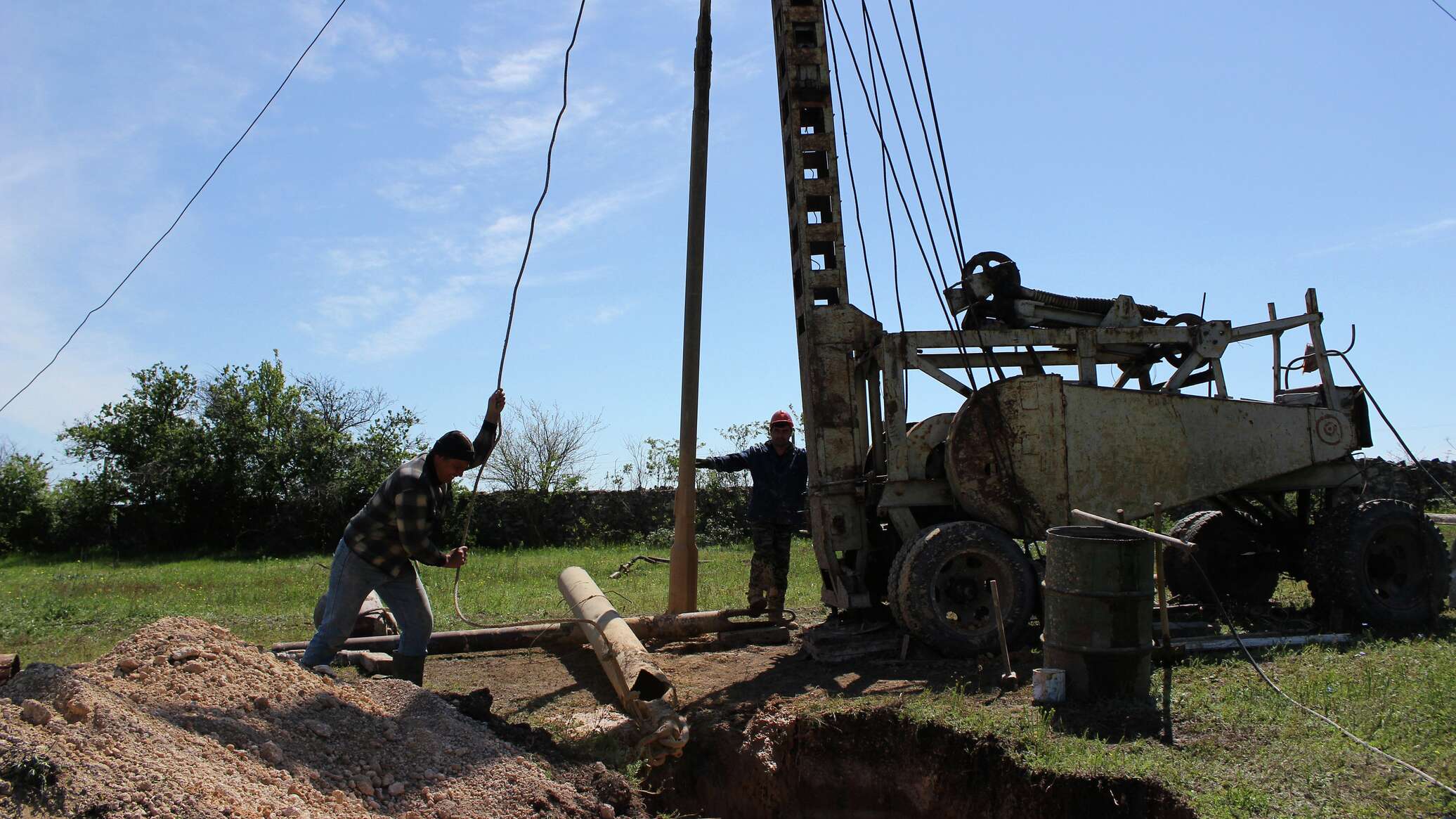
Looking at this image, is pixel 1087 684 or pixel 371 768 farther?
pixel 1087 684

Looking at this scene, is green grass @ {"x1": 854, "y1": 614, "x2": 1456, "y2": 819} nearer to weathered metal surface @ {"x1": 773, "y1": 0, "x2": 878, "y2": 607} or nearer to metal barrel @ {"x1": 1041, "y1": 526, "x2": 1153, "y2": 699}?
metal barrel @ {"x1": 1041, "y1": 526, "x2": 1153, "y2": 699}

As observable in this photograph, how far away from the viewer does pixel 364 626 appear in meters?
8.22

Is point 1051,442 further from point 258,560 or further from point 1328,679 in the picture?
point 258,560

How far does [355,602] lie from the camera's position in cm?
602

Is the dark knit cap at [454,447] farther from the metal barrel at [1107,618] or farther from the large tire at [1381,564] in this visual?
the large tire at [1381,564]

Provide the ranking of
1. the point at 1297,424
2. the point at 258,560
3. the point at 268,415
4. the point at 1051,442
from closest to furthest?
1. the point at 1051,442
2. the point at 1297,424
3. the point at 258,560
4. the point at 268,415

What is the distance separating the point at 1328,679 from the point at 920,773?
2.59 metres

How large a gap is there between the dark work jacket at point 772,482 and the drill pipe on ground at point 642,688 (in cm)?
198

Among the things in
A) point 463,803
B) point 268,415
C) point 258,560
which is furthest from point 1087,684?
point 268,415

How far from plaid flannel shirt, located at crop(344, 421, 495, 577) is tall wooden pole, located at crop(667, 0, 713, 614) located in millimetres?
3067

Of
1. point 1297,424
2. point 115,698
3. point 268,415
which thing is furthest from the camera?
point 268,415

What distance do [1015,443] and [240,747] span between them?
5.42m

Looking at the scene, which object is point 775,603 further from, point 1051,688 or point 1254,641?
point 1254,641

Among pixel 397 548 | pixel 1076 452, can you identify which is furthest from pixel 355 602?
pixel 1076 452
